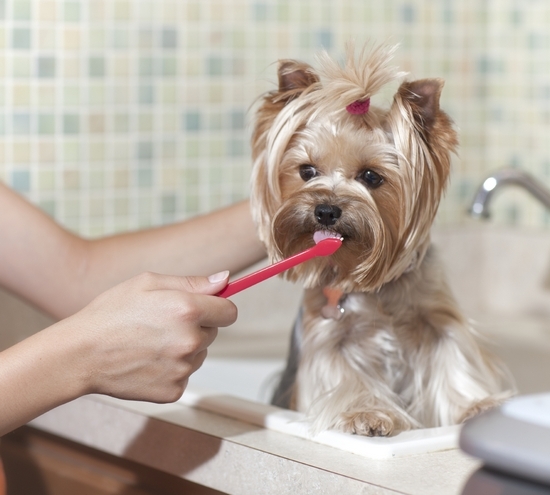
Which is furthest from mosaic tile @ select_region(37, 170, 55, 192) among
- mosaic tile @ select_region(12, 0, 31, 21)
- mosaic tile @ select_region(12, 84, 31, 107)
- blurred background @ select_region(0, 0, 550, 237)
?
mosaic tile @ select_region(12, 0, 31, 21)

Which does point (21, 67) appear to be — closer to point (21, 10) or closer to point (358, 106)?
point (21, 10)

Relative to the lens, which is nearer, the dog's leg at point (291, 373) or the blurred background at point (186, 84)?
the dog's leg at point (291, 373)

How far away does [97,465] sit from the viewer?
1.16 m

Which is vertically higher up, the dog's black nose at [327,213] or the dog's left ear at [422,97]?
the dog's left ear at [422,97]

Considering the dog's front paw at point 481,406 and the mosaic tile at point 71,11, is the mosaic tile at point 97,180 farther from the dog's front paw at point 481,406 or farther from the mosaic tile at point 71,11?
the dog's front paw at point 481,406

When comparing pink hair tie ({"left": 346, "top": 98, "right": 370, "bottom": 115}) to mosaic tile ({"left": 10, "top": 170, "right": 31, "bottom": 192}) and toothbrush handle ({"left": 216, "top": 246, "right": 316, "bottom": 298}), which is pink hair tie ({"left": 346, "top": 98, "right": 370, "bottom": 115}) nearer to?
toothbrush handle ({"left": 216, "top": 246, "right": 316, "bottom": 298})

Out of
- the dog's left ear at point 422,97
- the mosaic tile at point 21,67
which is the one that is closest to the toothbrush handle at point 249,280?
the dog's left ear at point 422,97

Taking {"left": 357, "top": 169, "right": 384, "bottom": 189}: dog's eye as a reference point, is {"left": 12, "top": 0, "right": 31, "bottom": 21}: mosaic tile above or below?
above

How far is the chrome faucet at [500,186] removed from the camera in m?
1.50

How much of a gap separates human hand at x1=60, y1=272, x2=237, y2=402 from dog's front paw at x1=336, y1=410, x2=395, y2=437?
7.8 inches

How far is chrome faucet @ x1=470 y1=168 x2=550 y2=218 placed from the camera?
1.50 meters

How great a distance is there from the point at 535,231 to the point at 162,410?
1104mm

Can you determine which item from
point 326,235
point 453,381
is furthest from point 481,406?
point 326,235

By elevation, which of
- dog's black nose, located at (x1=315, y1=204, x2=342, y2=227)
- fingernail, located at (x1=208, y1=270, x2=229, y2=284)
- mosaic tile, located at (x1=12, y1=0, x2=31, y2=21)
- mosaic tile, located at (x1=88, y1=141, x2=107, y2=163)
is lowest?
fingernail, located at (x1=208, y1=270, x2=229, y2=284)
